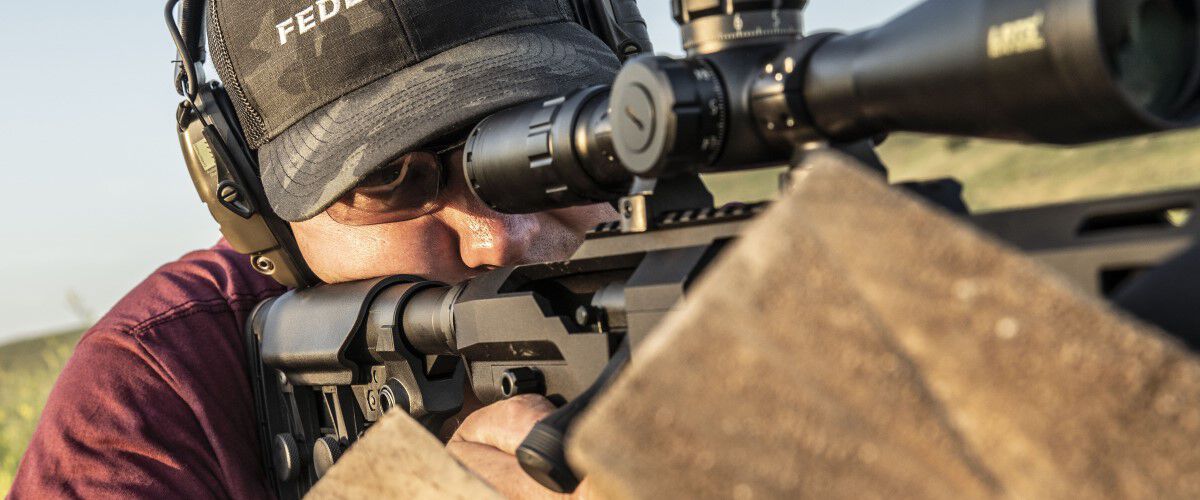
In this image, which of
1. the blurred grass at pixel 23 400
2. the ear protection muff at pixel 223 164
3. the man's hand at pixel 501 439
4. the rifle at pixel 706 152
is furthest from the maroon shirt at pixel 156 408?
the blurred grass at pixel 23 400

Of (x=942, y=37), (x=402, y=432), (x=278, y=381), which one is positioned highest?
(x=942, y=37)

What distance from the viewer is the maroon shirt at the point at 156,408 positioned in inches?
102

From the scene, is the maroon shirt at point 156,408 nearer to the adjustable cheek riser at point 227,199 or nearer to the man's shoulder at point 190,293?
the man's shoulder at point 190,293

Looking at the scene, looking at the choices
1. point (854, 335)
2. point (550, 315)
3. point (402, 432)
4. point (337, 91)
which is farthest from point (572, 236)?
point (854, 335)

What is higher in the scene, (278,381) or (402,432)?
(402,432)

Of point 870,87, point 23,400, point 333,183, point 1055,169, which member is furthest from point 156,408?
point 1055,169

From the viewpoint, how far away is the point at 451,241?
8.71 feet

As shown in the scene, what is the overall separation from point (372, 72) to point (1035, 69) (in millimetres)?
1823

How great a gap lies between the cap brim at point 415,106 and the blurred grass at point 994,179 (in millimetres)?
2460

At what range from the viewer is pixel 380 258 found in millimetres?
2684

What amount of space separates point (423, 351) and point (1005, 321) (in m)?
1.55

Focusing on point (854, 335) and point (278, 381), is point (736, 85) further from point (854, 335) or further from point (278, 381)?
point (278, 381)

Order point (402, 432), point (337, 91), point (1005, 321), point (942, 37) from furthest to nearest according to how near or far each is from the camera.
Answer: point (337, 91) → point (402, 432) → point (942, 37) → point (1005, 321)

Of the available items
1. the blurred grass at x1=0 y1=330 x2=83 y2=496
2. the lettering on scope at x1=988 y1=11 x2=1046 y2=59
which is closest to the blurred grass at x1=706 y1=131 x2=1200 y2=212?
the blurred grass at x1=0 y1=330 x2=83 y2=496
